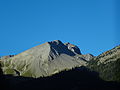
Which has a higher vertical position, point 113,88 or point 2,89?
point 113,88

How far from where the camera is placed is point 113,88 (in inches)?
7820

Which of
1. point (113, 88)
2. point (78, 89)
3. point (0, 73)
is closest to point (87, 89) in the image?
point (78, 89)

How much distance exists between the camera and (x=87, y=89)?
194750mm

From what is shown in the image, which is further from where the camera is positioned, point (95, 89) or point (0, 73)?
point (95, 89)

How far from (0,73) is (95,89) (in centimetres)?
8370

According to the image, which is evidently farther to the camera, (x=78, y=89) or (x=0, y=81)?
(x=78, y=89)

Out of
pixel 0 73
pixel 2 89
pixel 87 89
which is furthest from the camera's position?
pixel 87 89

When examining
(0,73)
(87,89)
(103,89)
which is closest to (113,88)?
(103,89)

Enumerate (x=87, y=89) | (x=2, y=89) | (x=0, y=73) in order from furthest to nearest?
1. (x=87, y=89)
2. (x=0, y=73)
3. (x=2, y=89)

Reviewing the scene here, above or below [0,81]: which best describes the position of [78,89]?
above

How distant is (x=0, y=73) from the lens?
140 metres

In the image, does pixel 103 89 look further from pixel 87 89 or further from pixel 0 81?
pixel 0 81

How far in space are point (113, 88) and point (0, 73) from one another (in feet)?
303

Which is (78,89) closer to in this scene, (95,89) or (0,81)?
(95,89)
